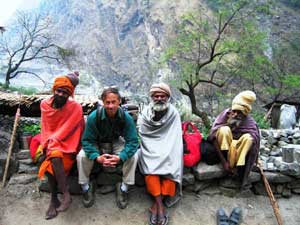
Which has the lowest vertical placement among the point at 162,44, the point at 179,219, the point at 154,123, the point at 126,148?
the point at 179,219

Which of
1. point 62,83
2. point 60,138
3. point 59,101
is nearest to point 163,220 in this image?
point 60,138

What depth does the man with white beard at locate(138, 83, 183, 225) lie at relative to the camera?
312cm

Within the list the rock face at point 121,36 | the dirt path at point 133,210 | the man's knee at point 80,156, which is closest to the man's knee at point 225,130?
the dirt path at point 133,210

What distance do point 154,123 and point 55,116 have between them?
1.07 metres

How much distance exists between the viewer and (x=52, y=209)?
3.10 metres

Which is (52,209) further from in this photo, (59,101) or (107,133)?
(59,101)

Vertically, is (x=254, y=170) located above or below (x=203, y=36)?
below

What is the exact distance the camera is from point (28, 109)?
4633mm

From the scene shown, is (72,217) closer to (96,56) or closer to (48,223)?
(48,223)

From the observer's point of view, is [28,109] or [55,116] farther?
[28,109]

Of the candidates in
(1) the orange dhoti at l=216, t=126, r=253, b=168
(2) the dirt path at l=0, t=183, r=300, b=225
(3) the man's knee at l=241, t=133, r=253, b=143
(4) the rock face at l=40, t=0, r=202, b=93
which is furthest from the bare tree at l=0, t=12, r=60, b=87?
(4) the rock face at l=40, t=0, r=202, b=93

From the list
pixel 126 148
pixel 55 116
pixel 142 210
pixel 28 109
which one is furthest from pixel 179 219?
pixel 28 109

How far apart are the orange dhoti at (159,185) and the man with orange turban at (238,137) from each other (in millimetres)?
703

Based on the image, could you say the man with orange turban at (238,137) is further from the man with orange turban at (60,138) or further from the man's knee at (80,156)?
the man with orange turban at (60,138)
